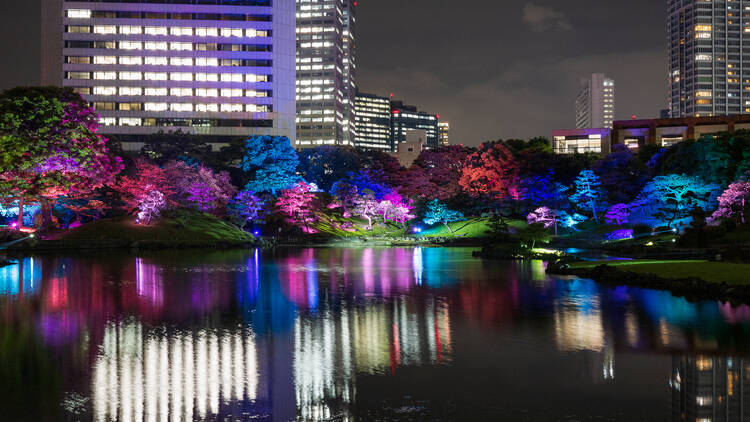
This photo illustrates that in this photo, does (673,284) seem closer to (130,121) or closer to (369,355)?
(369,355)

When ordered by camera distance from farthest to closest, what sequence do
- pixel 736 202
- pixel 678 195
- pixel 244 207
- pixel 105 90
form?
pixel 105 90 → pixel 244 207 → pixel 678 195 → pixel 736 202

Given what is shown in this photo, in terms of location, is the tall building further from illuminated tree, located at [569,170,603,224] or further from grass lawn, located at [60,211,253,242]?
illuminated tree, located at [569,170,603,224]

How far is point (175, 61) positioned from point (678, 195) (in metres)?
109

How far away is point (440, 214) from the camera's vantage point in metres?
86.9

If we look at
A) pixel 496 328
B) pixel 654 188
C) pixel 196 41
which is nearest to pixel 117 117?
pixel 196 41

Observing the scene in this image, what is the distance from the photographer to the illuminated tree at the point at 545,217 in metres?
72.4

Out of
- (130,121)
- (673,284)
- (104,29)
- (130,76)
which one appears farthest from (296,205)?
(104,29)

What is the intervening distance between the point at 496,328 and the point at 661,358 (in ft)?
16.2

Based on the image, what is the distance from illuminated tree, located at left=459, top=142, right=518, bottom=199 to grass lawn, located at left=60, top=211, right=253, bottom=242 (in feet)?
108

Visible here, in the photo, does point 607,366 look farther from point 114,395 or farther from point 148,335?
point 148,335

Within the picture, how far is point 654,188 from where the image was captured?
6288 cm

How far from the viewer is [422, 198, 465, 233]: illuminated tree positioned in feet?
285

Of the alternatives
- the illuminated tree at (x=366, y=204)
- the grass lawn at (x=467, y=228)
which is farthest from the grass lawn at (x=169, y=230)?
the grass lawn at (x=467, y=228)

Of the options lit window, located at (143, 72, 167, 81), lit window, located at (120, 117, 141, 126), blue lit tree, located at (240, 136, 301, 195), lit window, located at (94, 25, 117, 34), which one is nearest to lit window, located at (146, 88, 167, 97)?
lit window, located at (143, 72, 167, 81)
